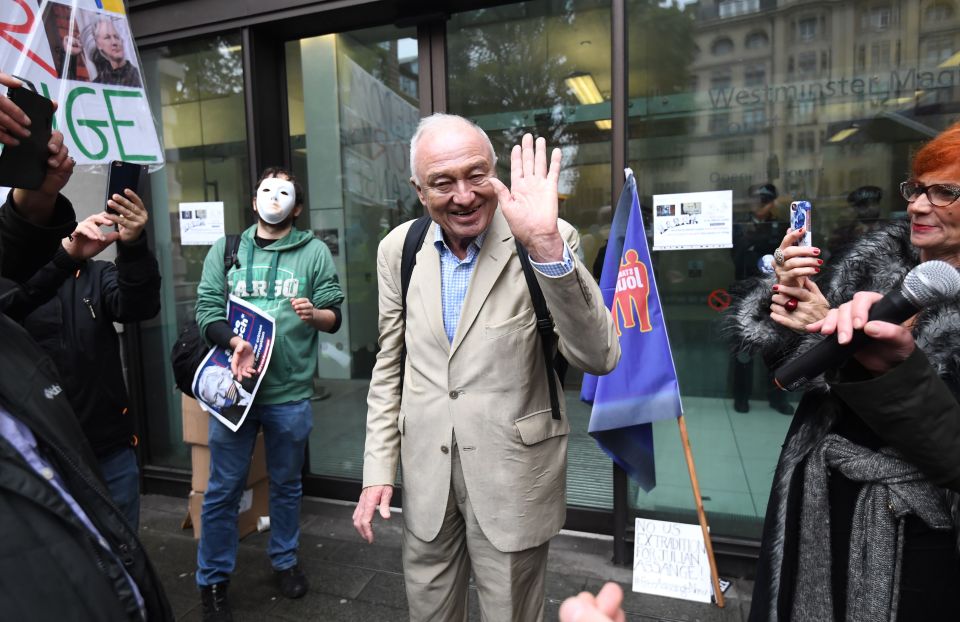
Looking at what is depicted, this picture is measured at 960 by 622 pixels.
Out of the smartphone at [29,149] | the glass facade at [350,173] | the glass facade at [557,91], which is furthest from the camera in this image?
the glass facade at [350,173]

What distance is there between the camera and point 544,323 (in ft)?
5.88

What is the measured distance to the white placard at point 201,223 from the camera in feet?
14.0

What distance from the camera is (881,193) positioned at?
3020 millimetres

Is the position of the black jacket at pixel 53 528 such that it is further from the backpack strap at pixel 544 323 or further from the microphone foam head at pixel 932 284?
the microphone foam head at pixel 932 284

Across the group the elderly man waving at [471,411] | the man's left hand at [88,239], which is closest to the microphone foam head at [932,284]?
the elderly man waving at [471,411]

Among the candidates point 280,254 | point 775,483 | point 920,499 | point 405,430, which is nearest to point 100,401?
point 280,254

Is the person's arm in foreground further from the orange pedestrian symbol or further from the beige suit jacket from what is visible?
the orange pedestrian symbol

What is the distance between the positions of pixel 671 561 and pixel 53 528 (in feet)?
9.46

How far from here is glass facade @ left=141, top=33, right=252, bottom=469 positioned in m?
4.19

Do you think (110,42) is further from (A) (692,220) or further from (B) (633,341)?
(A) (692,220)

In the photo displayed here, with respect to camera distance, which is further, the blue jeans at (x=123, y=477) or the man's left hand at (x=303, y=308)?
the man's left hand at (x=303, y=308)

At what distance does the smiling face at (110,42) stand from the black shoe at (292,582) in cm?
259

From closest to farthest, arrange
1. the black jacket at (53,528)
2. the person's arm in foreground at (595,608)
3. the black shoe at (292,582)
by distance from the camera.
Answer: the person's arm in foreground at (595,608) < the black jacket at (53,528) < the black shoe at (292,582)

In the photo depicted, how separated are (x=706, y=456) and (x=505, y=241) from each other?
2307 millimetres
